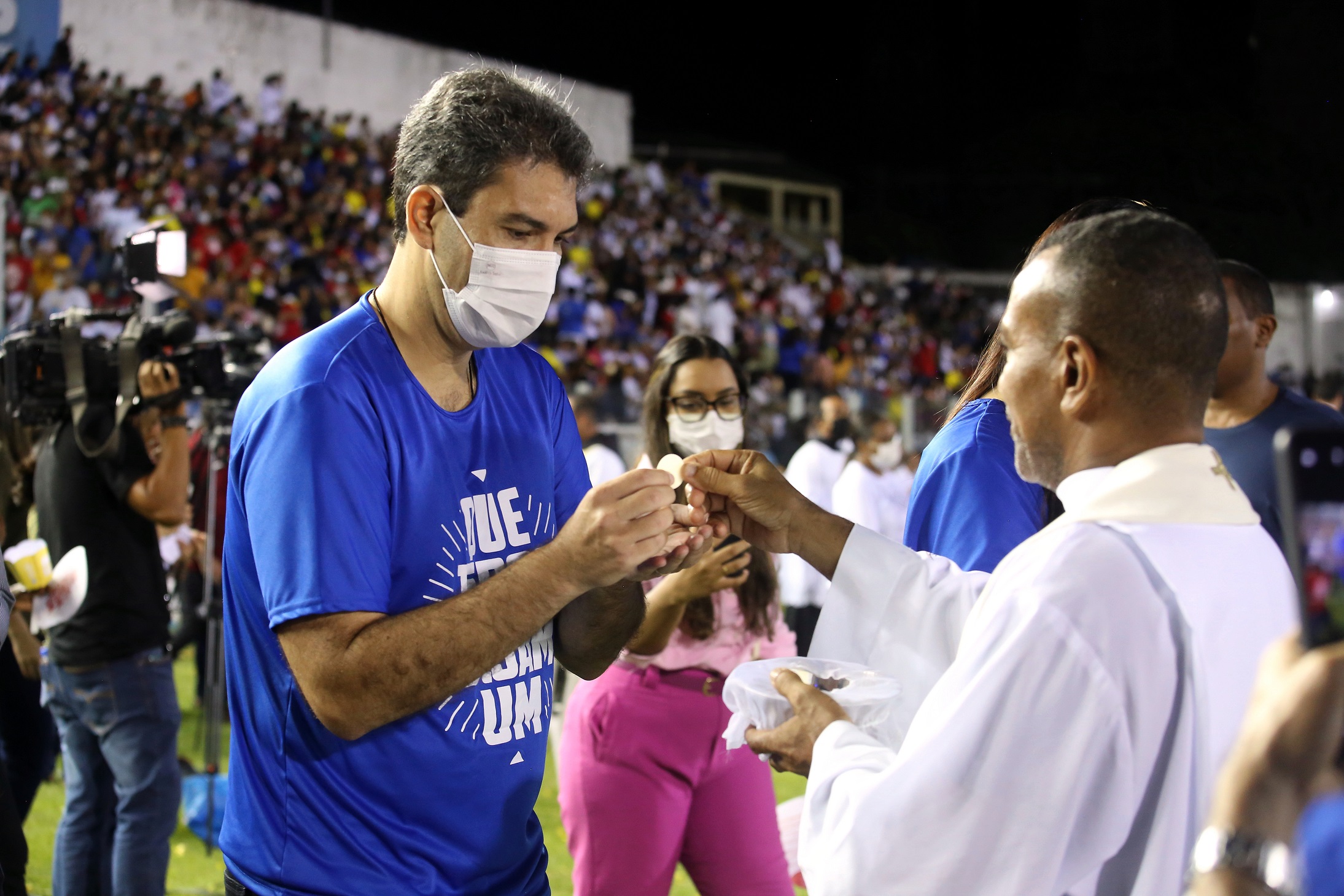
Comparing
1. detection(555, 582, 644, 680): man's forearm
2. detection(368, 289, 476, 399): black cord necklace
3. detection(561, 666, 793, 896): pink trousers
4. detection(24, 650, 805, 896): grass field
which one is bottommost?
detection(24, 650, 805, 896): grass field

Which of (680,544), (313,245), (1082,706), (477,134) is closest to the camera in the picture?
(1082,706)

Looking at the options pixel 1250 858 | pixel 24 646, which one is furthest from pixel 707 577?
pixel 24 646

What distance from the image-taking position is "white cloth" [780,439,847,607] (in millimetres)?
8344

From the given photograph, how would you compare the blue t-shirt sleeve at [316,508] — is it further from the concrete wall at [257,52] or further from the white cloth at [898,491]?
the concrete wall at [257,52]

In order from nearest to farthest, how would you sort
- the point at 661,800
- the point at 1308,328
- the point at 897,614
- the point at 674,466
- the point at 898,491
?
the point at 897,614, the point at 674,466, the point at 661,800, the point at 898,491, the point at 1308,328

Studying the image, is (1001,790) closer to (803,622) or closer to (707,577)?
(707,577)

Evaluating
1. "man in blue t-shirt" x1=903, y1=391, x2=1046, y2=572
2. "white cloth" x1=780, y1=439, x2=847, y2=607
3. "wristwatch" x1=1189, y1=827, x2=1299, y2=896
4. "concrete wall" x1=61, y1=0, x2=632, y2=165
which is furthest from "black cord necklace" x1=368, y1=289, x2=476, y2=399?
"concrete wall" x1=61, y1=0, x2=632, y2=165

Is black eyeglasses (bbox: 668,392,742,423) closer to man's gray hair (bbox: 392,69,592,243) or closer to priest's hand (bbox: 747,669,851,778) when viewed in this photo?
man's gray hair (bbox: 392,69,592,243)

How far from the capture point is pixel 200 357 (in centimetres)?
426

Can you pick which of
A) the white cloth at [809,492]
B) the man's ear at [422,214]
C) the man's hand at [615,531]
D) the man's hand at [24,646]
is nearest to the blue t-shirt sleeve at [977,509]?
the man's hand at [615,531]

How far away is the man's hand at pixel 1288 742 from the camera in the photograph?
0.88m

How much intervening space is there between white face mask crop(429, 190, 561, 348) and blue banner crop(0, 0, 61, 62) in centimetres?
1451

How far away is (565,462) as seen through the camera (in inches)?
85.9

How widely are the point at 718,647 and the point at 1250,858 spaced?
2.58 meters
